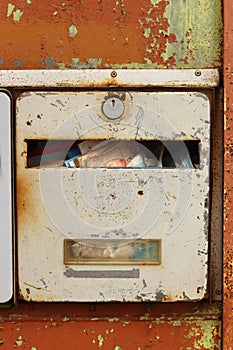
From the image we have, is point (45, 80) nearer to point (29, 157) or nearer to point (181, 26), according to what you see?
point (29, 157)

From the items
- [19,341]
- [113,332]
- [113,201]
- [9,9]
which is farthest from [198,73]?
[19,341]

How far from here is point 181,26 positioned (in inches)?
63.6

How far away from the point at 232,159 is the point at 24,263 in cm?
59

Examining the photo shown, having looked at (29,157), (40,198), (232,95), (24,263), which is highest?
(232,95)

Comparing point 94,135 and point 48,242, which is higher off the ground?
point 94,135

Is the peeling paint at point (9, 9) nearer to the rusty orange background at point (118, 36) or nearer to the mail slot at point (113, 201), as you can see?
the rusty orange background at point (118, 36)

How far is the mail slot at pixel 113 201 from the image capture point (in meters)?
1.59

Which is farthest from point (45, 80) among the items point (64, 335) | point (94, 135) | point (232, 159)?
point (64, 335)

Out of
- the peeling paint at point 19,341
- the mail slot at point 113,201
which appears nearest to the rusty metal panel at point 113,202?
the mail slot at point 113,201

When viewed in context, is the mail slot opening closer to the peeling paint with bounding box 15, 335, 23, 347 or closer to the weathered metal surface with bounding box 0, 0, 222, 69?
the weathered metal surface with bounding box 0, 0, 222, 69

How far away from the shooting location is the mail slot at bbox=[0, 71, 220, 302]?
1.59 m

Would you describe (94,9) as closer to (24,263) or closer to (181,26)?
(181,26)

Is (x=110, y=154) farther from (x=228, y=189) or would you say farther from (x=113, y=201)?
(x=228, y=189)

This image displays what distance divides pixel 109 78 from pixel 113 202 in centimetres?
31
